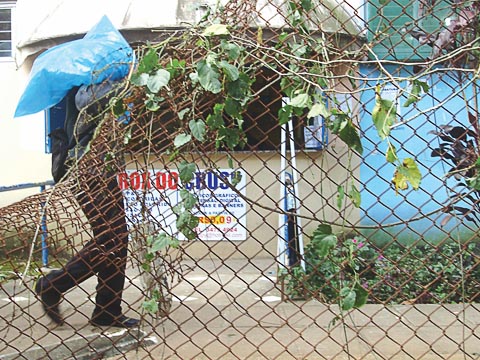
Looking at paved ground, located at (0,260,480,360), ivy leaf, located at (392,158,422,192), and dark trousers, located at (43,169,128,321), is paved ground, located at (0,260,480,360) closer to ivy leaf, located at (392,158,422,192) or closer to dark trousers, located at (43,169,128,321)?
dark trousers, located at (43,169,128,321)

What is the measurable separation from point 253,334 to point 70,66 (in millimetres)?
1949

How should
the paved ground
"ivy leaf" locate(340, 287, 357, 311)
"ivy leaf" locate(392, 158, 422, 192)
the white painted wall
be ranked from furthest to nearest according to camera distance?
the white painted wall → the paved ground → "ivy leaf" locate(340, 287, 357, 311) → "ivy leaf" locate(392, 158, 422, 192)

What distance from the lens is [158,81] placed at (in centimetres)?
237

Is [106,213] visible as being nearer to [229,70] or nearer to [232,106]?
[232,106]

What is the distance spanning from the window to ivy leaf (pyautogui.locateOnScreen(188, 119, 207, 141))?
253 inches

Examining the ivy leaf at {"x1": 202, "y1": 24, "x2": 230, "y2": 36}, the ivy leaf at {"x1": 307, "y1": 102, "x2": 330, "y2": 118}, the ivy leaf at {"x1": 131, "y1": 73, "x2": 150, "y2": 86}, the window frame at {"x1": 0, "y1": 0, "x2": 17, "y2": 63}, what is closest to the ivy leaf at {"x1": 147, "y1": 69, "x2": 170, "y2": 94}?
the ivy leaf at {"x1": 131, "y1": 73, "x2": 150, "y2": 86}

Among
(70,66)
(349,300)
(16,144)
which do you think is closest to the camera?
(349,300)

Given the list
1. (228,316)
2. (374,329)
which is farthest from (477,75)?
(228,316)

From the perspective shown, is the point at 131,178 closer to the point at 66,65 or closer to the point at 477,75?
the point at 66,65

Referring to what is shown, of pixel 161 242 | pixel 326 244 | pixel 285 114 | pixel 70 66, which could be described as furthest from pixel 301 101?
pixel 70 66

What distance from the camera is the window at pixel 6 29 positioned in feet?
26.9

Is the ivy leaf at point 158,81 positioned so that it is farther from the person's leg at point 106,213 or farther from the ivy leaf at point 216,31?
the person's leg at point 106,213

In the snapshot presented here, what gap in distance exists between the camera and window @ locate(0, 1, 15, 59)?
820cm

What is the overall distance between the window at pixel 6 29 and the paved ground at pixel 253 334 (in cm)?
404
